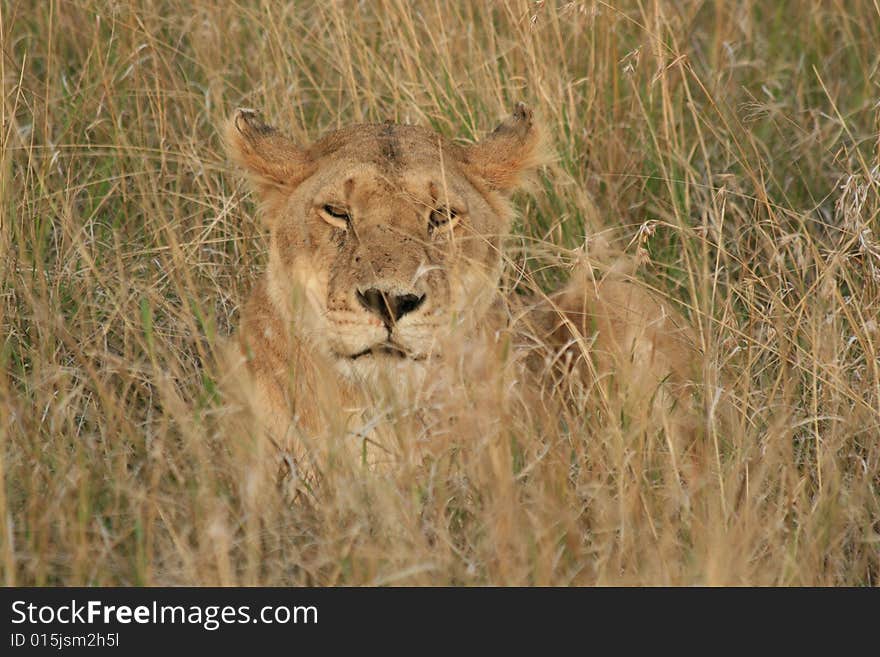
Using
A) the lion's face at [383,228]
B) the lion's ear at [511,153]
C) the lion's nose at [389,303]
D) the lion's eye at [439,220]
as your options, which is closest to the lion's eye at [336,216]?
the lion's face at [383,228]

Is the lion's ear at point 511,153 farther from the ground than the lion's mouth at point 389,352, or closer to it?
farther from the ground

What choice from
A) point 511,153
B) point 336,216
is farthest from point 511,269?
point 336,216

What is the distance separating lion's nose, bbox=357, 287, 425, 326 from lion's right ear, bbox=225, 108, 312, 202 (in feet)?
2.48

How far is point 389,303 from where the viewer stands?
13.2ft

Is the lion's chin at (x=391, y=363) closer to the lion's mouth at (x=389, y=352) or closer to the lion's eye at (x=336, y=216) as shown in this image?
the lion's mouth at (x=389, y=352)

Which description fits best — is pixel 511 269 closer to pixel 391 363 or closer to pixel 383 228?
pixel 383 228

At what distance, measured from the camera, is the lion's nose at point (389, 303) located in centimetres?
402

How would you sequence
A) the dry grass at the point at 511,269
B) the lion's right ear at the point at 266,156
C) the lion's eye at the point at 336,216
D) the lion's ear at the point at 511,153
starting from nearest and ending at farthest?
the dry grass at the point at 511,269, the lion's eye at the point at 336,216, the lion's right ear at the point at 266,156, the lion's ear at the point at 511,153

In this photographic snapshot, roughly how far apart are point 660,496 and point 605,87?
297cm

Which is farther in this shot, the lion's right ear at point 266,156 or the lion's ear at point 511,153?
the lion's ear at point 511,153

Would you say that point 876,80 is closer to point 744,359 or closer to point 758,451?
point 744,359

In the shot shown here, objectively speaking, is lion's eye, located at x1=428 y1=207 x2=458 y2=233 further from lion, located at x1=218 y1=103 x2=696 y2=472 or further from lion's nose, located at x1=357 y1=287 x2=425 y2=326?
lion's nose, located at x1=357 y1=287 x2=425 y2=326

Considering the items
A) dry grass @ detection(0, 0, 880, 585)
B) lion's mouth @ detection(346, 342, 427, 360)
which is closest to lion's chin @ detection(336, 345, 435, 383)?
lion's mouth @ detection(346, 342, 427, 360)
